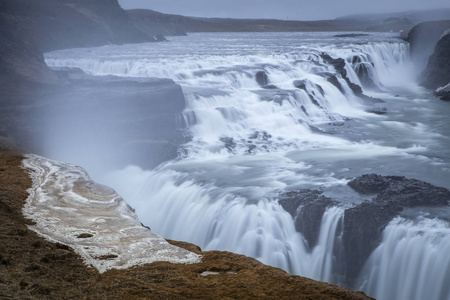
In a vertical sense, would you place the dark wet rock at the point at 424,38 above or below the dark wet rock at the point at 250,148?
above

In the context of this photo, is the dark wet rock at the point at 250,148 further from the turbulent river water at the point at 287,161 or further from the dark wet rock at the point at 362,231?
the dark wet rock at the point at 362,231

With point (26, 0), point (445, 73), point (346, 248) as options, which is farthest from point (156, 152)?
point (26, 0)

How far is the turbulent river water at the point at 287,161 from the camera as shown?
9047mm

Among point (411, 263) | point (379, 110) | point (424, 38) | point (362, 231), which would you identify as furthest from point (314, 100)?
point (424, 38)

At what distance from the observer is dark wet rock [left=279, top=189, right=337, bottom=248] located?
9.94 m

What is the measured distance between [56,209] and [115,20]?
48.2m

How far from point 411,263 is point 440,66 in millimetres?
22532

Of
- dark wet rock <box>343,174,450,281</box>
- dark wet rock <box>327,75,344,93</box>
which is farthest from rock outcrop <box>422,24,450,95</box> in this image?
dark wet rock <box>343,174,450,281</box>

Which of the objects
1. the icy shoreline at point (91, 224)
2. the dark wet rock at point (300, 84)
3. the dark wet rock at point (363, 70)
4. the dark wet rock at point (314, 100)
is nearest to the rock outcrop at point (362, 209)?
the icy shoreline at point (91, 224)

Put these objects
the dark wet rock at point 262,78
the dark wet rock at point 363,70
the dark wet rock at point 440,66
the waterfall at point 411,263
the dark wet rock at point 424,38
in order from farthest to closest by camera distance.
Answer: the dark wet rock at point 424,38, the dark wet rock at point 363,70, the dark wet rock at point 440,66, the dark wet rock at point 262,78, the waterfall at point 411,263

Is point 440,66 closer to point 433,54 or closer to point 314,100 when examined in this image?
point 433,54

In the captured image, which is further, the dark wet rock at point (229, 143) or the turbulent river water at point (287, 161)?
the dark wet rock at point (229, 143)

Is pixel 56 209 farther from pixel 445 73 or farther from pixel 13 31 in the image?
pixel 445 73

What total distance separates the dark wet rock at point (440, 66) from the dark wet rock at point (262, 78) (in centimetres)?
1001
